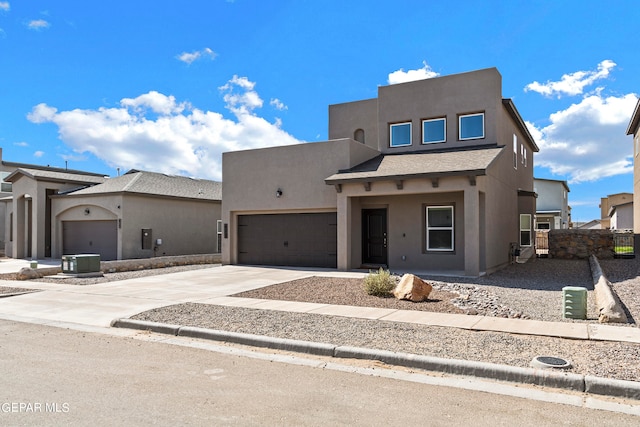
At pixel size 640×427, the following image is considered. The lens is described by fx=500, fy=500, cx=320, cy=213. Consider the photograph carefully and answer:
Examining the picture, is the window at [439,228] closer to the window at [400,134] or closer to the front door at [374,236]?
the front door at [374,236]

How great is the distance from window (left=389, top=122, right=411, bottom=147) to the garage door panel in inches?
162

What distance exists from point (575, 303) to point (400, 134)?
41.2 feet

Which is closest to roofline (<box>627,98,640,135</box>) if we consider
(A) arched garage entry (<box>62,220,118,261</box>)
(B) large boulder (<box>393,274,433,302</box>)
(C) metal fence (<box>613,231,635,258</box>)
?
(C) metal fence (<box>613,231,635,258</box>)

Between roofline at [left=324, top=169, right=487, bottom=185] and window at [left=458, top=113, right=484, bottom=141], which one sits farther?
window at [left=458, top=113, right=484, bottom=141]

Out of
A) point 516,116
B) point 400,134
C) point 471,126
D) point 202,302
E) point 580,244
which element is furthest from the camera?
point 580,244

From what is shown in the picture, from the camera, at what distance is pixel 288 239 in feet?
69.6

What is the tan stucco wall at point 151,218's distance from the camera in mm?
25141

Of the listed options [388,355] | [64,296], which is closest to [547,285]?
[388,355]

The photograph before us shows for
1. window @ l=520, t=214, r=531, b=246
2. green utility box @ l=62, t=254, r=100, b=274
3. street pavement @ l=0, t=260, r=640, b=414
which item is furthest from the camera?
window @ l=520, t=214, r=531, b=246

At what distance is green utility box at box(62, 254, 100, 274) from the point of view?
18.1 metres

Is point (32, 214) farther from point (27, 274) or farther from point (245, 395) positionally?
point (245, 395)

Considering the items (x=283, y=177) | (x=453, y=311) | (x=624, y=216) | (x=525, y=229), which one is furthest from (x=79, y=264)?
(x=624, y=216)

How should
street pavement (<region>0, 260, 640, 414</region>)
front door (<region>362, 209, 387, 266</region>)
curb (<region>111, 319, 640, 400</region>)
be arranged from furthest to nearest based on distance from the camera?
front door (<region>362, 209, 387, 266</region>) < street pavement (<region>0, 260, 640, 414</region>) < curb (<region>111, 319, 640, 400</region>)

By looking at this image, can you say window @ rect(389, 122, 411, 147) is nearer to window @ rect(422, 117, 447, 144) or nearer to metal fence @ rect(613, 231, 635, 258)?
window @ rect(422, 117, 447, 144)
